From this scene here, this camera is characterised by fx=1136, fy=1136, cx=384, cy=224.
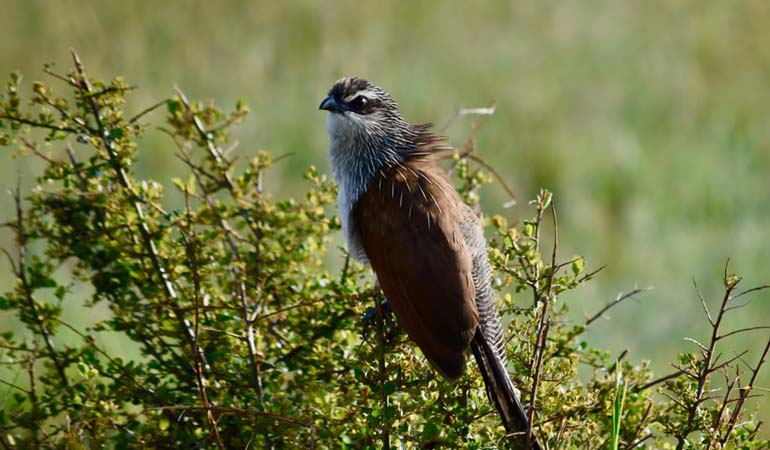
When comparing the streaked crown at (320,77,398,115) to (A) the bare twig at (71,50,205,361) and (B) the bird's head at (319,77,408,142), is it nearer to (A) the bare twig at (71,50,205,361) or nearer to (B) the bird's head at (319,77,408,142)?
(B) the bird's head at (319,77,408,142)

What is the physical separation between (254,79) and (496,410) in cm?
563

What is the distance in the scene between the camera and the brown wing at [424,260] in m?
2.92

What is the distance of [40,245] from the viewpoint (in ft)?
19.5

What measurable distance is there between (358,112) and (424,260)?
2.89ft

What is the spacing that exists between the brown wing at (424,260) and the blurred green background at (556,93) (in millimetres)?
2909

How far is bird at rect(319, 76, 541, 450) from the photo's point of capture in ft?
9.39

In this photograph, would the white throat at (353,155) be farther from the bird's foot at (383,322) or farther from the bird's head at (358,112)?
the bird's foot at (383,322)

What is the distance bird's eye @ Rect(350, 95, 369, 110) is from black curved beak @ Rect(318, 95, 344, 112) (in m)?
0.05

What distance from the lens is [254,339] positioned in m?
2.92

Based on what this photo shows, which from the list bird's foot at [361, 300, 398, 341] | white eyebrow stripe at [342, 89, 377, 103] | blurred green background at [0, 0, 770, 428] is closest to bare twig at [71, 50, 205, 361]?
bird's foot at [361, 300, 398, 341]

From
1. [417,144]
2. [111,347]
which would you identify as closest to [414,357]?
[417,144]

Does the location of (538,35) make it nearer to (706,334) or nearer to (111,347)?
(706,334)

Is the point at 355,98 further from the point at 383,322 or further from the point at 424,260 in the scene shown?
the point at 383,322

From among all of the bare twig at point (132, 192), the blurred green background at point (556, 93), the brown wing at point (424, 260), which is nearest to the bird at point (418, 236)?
the brown wing at point (424, 260)
